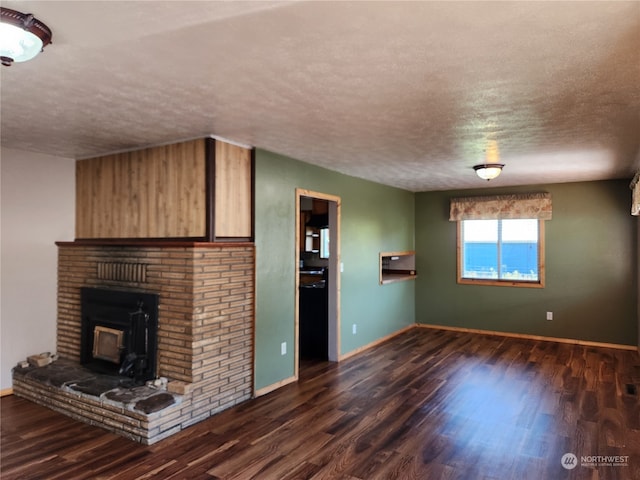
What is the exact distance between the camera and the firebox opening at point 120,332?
3787 millimetres

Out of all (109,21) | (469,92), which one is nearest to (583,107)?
(469,92)

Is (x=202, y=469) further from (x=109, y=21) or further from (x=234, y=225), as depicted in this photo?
→ (x=109, y=21)

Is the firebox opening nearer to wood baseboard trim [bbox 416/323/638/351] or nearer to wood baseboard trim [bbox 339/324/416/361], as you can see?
wood baseboard trim [bbox 339/324/416/361]

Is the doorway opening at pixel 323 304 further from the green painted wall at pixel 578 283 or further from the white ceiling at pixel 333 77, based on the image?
the green painted wall at pixel 578 283

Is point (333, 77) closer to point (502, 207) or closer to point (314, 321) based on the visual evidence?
point (314, 321)

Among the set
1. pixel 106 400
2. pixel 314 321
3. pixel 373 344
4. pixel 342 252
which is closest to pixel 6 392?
pixel 106 400

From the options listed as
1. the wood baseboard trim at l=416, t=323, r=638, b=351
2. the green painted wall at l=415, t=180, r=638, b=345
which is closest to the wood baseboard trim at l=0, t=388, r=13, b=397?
the wood baseboard trim at l=416, t=323, r=638, b=351

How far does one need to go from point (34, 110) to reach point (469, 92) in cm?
276

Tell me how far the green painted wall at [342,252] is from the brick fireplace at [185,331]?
8.4 inches

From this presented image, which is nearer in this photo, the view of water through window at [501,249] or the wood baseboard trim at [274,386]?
the wood baseboard trim at [274,386]

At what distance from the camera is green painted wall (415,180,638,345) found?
594 centimetres

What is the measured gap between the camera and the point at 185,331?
11.8 ft

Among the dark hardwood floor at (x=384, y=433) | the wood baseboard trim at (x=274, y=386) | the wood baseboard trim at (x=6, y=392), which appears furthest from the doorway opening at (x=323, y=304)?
the wood baseboard trim at (x=6, y=392)

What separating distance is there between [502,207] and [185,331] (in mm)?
5072
